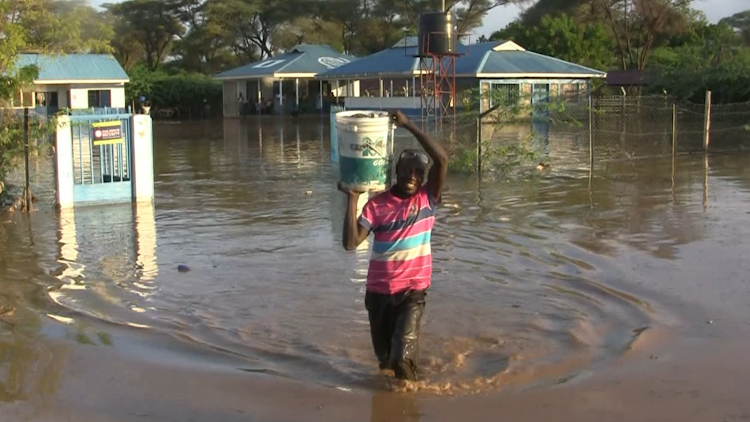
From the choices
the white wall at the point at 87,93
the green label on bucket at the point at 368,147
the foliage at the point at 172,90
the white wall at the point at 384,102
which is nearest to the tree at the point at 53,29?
the green label on bucket at the point at 368,147

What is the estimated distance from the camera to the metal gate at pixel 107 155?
14.3 m

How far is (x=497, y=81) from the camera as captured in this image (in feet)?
146

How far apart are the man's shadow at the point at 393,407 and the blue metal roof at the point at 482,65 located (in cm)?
3736

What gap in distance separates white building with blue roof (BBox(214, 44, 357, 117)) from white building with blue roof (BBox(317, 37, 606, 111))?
17.1 ft

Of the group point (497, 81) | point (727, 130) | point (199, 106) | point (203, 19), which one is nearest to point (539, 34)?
point (497, 81)

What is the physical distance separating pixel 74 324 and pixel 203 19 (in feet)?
223

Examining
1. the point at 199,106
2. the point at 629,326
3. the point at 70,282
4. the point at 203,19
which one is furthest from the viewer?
the point at 203,19

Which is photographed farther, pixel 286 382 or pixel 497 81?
pixel 497 81

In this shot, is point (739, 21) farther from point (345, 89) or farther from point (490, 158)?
point (490, 158)

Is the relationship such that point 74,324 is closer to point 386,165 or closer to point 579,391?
point 386,165

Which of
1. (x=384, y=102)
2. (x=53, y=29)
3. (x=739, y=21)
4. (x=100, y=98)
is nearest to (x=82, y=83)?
(x=100, y=98)

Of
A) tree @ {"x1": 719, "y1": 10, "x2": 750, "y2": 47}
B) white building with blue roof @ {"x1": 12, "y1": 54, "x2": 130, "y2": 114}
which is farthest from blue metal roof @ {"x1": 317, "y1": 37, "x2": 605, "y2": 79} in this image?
tree @ {"x1": 719, "y1": 10, "x2": 750, "y2": 47}

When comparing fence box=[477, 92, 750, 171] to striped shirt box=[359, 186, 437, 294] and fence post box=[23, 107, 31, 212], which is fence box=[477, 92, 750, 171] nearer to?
fence post box=[23, 107, 31, 212]

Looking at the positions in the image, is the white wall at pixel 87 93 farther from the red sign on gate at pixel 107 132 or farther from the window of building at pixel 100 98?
the red sign on gate at pixel 107 132
